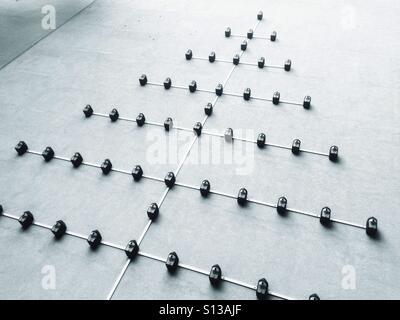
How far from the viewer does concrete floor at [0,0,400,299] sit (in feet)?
10.1

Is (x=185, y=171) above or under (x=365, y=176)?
under

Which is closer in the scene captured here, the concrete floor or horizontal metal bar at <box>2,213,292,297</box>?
horizontal metal bar at <box>2,213,292,297</box>

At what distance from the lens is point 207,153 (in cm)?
409

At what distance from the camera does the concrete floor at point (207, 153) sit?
306cm

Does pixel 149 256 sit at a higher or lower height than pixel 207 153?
lower

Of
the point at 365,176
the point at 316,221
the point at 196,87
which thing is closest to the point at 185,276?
the point at 316,221

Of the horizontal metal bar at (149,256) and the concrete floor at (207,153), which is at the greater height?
the concrete floor at (207,153)

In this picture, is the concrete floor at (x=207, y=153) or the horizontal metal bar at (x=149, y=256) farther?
the concrete floor at (x=207, y=153)

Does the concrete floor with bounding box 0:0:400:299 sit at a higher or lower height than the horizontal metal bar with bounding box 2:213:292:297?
higher

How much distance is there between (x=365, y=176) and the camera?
12.0 ft

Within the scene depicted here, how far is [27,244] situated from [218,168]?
80.5 inches

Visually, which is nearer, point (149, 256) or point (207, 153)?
point (149, 256)
